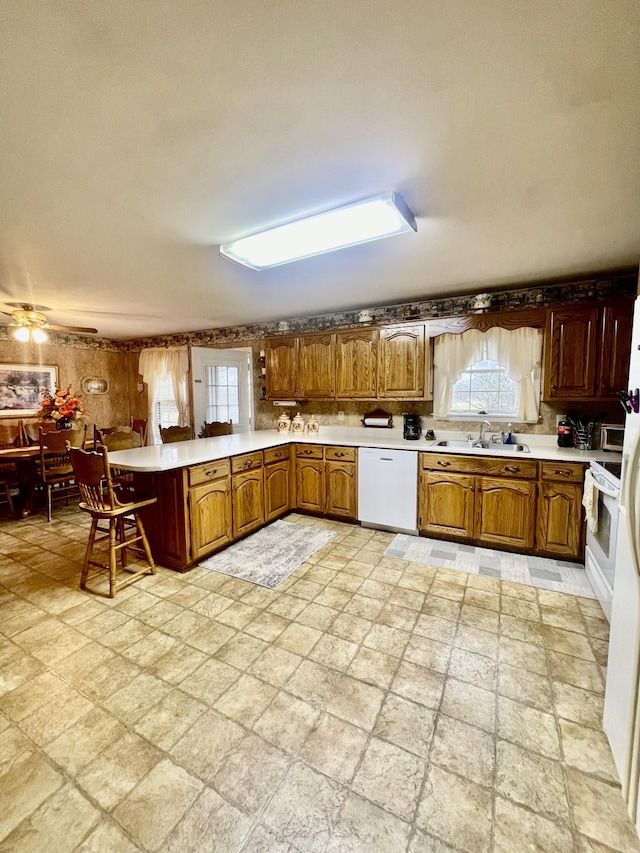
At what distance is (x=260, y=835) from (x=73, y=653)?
1.41m

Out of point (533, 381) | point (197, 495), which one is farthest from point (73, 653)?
point (533, 381)

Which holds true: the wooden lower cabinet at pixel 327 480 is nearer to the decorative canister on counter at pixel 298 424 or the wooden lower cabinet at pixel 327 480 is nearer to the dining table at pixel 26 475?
the decorative canister on counter at pixel 298 424

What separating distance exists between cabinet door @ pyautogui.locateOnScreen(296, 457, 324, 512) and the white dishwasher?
18.3 inches

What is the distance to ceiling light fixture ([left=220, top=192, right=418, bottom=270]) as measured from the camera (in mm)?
1687

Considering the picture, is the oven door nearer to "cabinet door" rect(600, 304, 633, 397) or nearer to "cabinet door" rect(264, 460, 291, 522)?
"cabinet door" rect(600, 304, 633, 397)

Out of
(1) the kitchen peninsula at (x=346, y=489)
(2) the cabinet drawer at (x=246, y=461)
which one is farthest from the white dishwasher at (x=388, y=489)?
(2) the cabinet drawer at (x=246, y=461)

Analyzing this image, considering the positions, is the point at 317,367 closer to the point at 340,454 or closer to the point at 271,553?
the point at 340,454

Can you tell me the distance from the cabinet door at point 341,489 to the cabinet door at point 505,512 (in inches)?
47.0

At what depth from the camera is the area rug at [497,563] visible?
2.57m

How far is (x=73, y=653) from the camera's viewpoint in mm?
1907

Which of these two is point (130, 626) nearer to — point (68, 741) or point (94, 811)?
point (68, 741)

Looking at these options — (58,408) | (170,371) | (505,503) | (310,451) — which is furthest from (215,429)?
(505,503)

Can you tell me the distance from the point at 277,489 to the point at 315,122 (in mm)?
3141

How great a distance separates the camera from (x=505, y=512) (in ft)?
9.77
